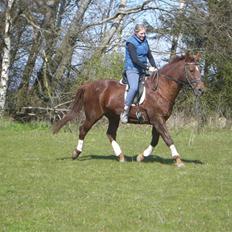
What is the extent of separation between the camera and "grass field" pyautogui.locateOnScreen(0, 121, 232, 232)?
23.6 ft

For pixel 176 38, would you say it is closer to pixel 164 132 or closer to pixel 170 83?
pixel 170 83

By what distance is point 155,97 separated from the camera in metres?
12.2

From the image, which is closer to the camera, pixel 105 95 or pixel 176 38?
pixel 105 95

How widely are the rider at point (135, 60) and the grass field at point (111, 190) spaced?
152 cm

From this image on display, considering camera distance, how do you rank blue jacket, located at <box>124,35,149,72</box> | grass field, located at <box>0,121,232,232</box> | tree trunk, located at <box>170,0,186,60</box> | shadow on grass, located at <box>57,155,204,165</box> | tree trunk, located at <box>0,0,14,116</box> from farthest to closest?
1. tree trunk, located at <box>170,0,186,60</box>
2. tree trunk, located at <box>0,0,14,116</box>
3. shadow on grass, located at <box>57,155,204,165</box>
4. blue jacket, located at <box>124,35,149,72</box>
5. grass field, located at <box>0,121,232,232</box>

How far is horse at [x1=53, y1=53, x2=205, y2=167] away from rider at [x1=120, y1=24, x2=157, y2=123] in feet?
0.95

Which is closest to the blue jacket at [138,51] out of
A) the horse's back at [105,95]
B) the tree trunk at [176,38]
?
the horse's back at [105,95]

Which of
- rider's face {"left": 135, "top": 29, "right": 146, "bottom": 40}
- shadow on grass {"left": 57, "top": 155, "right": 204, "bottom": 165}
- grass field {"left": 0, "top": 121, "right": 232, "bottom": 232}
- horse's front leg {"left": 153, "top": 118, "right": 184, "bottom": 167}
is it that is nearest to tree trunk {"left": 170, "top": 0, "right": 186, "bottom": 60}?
grass field {"left": 0, "top": 121, "right": 232, "bottom": 232}

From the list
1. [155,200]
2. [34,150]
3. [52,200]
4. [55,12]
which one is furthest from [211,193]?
[55,12]

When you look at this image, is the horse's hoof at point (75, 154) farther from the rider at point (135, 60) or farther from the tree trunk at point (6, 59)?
the tree trunk at point (6, 59)

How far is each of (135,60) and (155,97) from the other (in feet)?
2.95

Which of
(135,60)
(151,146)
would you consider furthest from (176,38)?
(135,60)

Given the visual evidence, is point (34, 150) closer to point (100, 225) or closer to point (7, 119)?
point (100, 225)

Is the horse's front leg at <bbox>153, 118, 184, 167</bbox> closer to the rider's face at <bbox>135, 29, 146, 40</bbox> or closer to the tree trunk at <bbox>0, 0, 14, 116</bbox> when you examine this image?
the rider's face at <bbox>135, 29, 146, 40</bbox>
